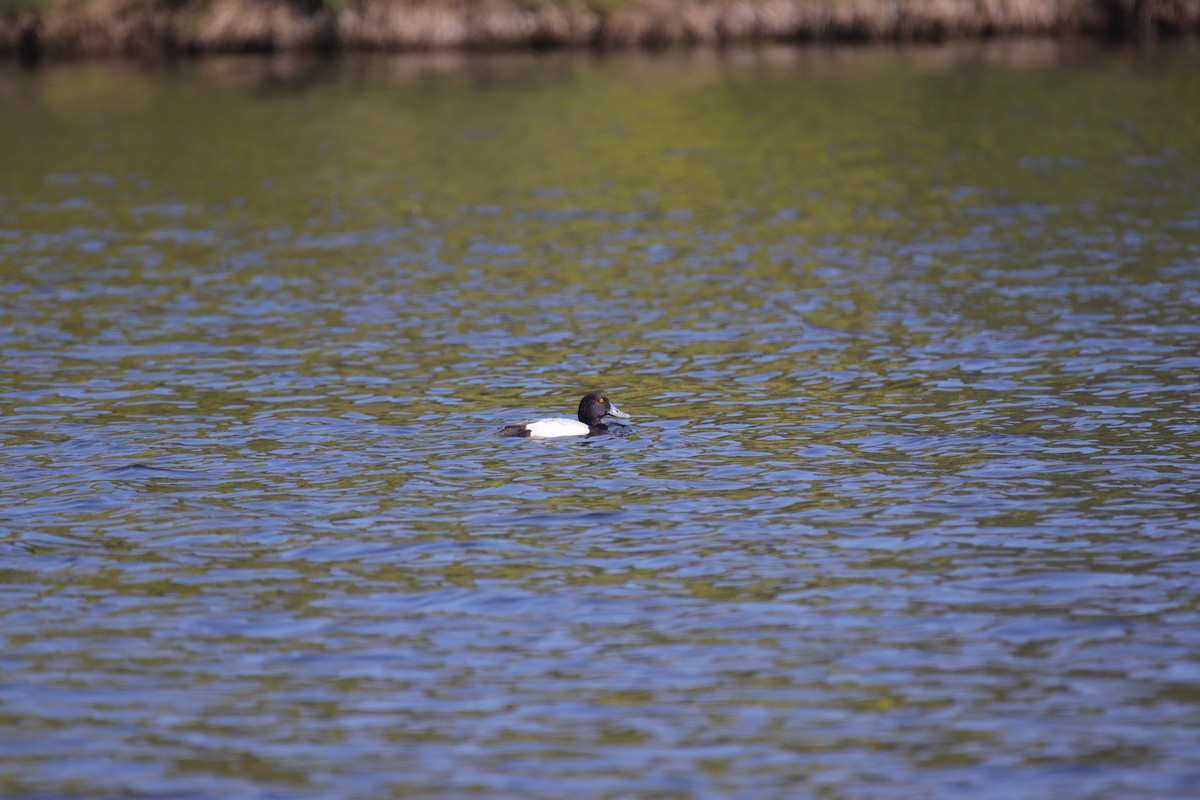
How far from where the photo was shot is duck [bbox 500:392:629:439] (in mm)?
16047

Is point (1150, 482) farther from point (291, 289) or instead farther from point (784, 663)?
point (291, 289)

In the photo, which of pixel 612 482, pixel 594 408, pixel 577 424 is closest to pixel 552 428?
pixel 577 424

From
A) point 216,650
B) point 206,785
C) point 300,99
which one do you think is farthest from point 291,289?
point 300,99

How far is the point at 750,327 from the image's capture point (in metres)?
21.6

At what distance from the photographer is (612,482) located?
1488 centimetres

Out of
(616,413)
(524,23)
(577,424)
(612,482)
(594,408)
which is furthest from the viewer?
(524,23)

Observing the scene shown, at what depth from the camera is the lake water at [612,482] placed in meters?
9.45

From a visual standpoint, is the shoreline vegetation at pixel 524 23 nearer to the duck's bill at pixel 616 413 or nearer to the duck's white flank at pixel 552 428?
the duck's bill at pixel 616 413

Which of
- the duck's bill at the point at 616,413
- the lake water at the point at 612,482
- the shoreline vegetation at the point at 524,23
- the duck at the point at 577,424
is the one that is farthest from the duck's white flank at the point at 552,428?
the shoreline vegetation at the point at 524,23

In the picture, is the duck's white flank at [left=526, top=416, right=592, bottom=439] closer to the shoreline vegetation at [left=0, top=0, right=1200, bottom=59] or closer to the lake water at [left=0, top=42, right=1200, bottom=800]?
the lake water at [left=0, top=42, right=1200, bottom=800]

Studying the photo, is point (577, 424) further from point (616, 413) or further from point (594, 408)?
point (616, 413)

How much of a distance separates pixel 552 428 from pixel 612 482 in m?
1.40

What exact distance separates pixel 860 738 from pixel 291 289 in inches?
681

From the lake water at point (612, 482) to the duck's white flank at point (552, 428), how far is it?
6.8 inches
